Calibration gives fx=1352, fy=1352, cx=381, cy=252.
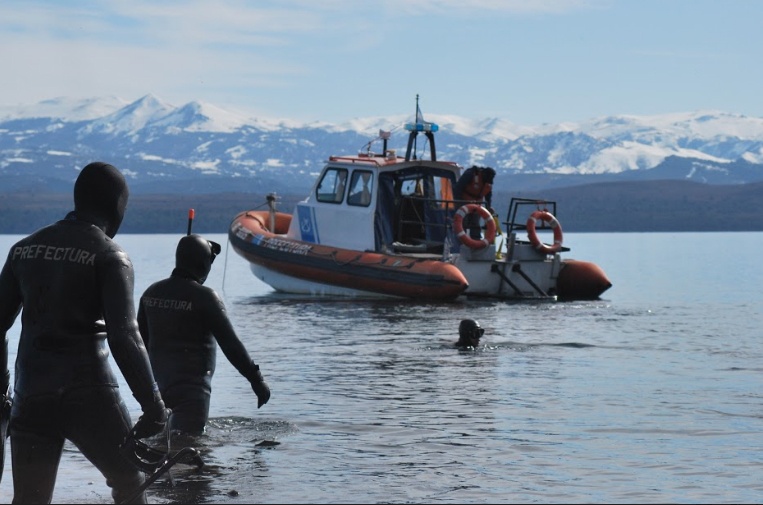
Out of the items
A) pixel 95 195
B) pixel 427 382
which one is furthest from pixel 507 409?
pixel 95 195

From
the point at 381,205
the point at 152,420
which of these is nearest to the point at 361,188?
the point at 381,205

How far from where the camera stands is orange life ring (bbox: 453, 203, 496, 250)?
28297 mm

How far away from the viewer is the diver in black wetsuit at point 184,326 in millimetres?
8789

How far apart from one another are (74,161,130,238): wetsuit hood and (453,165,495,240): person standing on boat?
75.9 ft

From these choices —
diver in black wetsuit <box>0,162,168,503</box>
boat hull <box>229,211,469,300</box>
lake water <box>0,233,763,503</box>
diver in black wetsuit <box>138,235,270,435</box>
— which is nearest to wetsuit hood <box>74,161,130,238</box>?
diver in black wetsuit <box>0,162,168,503</box>

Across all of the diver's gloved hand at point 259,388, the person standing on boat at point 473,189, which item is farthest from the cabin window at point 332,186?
the diver's gloved hand at point 259,388

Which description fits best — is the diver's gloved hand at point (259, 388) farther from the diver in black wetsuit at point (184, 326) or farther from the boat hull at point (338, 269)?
the boat hull at point (338, 269)

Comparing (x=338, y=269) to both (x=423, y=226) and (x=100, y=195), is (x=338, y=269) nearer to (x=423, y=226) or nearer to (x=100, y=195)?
(x=423, y=226)

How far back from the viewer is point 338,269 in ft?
96.2

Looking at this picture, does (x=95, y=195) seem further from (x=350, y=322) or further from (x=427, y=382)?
(x=350, y=322)

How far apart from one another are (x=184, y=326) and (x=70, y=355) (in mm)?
3009

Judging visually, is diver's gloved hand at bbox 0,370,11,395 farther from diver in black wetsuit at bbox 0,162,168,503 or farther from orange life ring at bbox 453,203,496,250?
orange life ring at bbox 453,203,496,250

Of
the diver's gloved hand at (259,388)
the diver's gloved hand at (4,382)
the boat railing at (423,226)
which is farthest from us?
the boat railing at (423,226)

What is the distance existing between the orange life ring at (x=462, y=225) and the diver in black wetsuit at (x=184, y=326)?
63.2 ft
